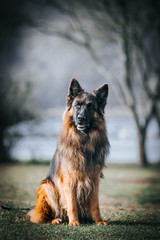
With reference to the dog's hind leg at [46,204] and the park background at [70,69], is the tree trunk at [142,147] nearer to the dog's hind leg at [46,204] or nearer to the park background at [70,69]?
the park background at [70,69]

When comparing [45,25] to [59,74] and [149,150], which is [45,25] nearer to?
[59,74]

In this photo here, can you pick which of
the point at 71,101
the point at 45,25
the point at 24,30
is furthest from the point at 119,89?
the point at 71,101

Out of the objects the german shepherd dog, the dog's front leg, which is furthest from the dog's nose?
the dog's front leg

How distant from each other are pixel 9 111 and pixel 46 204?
11.2m

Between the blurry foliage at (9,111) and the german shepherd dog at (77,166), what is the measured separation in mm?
10836

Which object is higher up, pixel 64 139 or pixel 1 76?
pixel 1 76

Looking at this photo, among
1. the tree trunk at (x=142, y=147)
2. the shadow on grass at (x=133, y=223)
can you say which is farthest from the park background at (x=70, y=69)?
the shadow on grass at (x=133, y=223)

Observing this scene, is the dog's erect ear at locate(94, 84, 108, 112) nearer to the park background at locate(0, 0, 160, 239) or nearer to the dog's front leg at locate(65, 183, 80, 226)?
the dog's front leg at locate(65, 183, 80, 226)

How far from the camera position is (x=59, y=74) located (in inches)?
674

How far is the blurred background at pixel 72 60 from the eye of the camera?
13.1 m

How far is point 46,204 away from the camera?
3377 mm

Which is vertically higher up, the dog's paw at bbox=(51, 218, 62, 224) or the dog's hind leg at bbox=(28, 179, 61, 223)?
the dog's hind leg at bbox=(28, 179, 61, 223)

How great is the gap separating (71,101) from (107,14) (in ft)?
34.4

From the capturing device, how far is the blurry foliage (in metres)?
13.8
